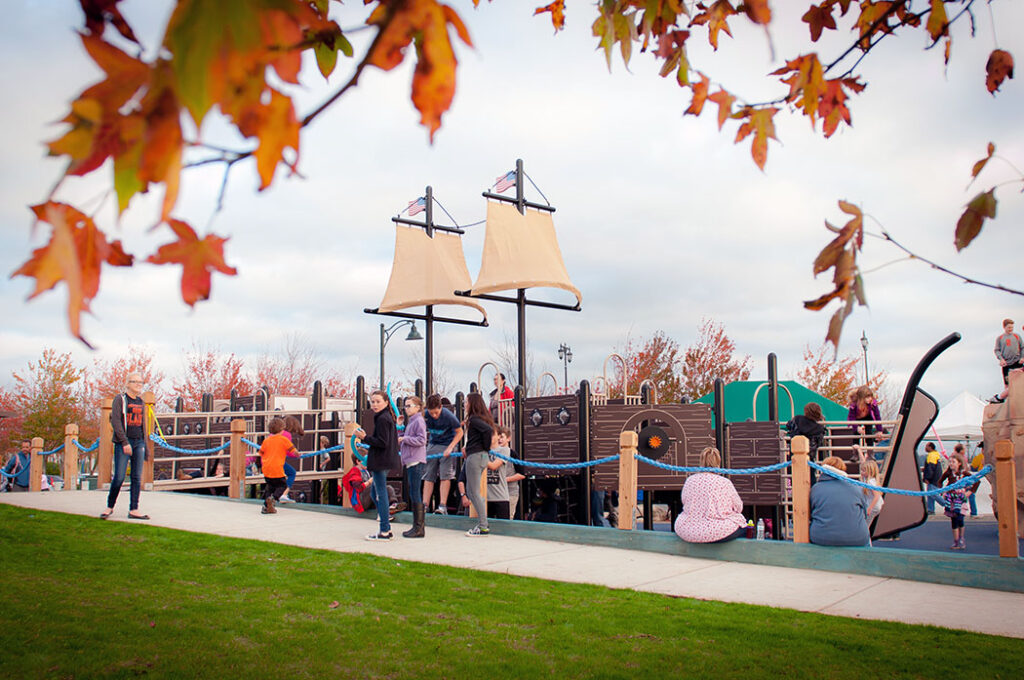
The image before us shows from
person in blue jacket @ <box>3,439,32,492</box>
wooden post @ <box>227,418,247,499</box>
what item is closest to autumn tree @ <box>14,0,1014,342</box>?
wooden post @ <box>227,418,247,499</box>

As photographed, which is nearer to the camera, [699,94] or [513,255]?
[699,94]

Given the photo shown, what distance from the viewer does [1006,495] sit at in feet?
24.7

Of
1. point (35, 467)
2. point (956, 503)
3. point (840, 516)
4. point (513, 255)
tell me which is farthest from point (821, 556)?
point (35, 467)

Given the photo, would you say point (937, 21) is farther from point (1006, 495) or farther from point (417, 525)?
point (417, 525)

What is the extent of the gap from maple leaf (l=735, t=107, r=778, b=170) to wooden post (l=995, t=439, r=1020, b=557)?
588 centimetres

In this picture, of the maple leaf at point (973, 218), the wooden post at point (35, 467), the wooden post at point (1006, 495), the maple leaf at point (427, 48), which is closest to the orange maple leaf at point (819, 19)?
the maple leaf at point (973, 218)

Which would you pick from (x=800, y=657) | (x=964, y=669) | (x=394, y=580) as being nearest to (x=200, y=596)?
(x=394, y=580)

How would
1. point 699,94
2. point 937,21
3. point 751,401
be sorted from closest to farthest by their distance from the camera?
point 699,94
point 937,21
point 751,401

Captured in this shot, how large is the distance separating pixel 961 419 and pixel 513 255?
17.4m

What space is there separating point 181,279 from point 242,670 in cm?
378

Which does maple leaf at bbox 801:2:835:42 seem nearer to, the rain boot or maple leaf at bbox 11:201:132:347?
maple leaf at bbox 11:201:132:347

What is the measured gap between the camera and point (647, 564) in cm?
867

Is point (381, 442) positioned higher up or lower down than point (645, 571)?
higher up

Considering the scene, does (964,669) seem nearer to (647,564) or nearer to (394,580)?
(647,564)
